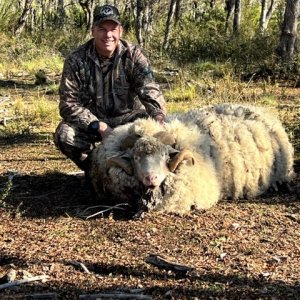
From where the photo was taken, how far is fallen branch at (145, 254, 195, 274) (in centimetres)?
352

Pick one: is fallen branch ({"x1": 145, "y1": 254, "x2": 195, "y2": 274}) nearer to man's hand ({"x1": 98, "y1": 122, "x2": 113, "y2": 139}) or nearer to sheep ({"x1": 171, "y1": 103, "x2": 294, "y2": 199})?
sheep ({"x1": 171, "y1": 103, "x2": 294, "y2": 199})

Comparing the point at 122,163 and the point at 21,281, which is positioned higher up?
the point at 122,163

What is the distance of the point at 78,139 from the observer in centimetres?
563

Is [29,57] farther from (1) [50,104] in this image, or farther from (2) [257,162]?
(2) [257,162]

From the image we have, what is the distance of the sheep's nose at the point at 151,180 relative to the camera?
4535mm

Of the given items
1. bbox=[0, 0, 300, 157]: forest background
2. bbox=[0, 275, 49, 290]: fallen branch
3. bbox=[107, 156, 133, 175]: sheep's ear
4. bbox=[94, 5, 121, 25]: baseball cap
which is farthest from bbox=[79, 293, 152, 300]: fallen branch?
bbox=[0, 0, 300, 157]: forest background

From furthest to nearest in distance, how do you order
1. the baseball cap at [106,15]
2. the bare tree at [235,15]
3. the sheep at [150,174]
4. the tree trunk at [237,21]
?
the bare tree at [235,15], the tree trunk at [237,21], the baseball cap at [106,15], the sheep at [150,174]

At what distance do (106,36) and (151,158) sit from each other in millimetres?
1483

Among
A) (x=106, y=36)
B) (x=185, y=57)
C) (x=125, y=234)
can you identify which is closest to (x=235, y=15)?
(x=185, y=57)

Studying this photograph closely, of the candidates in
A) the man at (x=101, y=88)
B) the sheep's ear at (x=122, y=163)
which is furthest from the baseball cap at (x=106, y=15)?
the sheep's ear at (x=122, y=163)

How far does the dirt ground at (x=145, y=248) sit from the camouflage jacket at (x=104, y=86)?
75cm

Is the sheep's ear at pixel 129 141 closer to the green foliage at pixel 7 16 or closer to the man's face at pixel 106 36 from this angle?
the man's face at pixel 106 36

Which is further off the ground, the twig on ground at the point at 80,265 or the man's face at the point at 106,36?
the man's face at the point at 106,36

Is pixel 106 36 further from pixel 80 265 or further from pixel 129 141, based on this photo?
pixel 80 265
